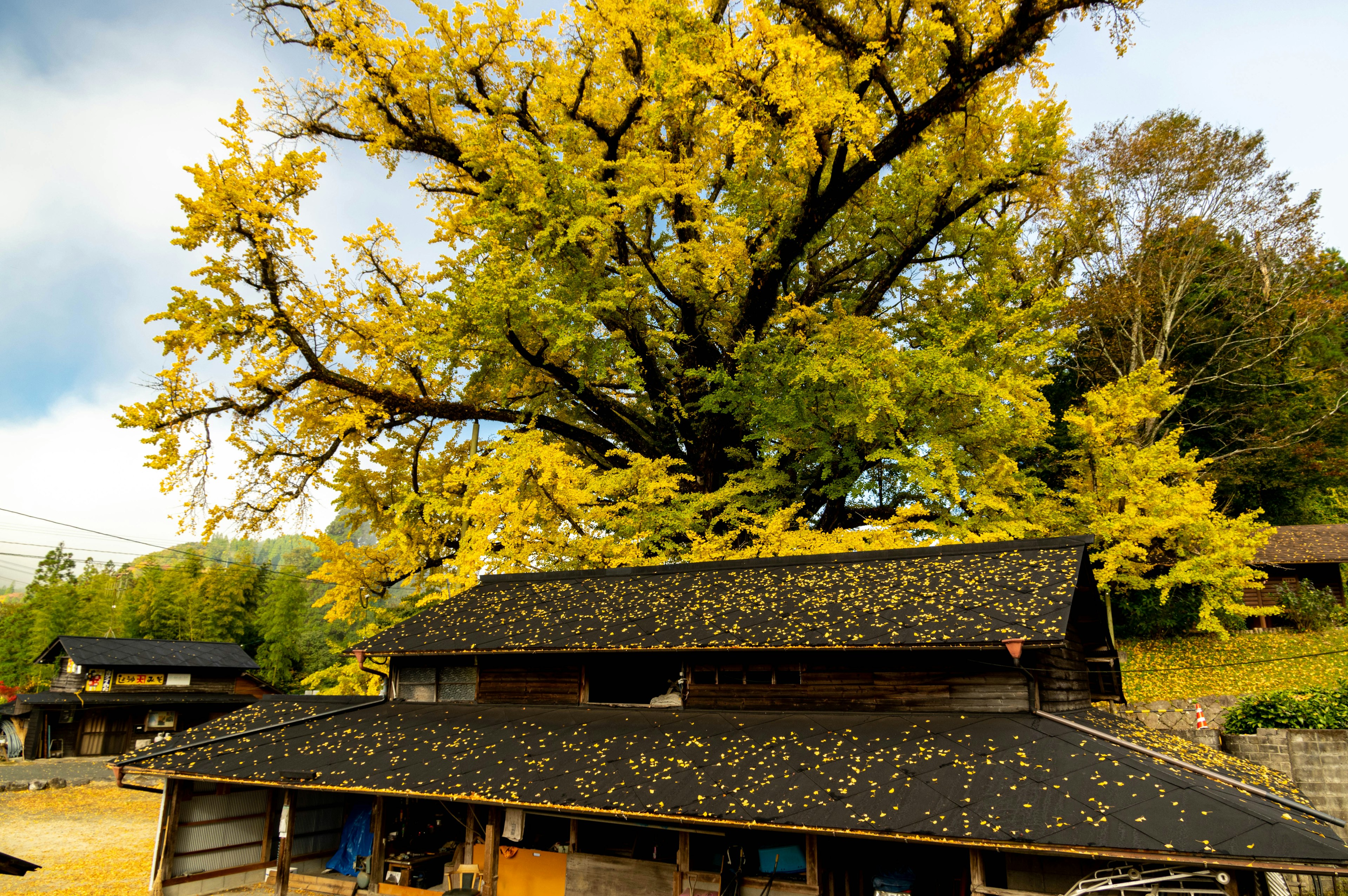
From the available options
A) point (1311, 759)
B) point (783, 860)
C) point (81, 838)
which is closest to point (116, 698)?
point (81, 838)

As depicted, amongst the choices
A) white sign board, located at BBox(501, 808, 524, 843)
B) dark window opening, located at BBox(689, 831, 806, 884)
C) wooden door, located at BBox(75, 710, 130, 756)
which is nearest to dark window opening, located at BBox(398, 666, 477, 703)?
white sign board, located at BBox(501, 808, 524, 843)

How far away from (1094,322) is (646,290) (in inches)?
855

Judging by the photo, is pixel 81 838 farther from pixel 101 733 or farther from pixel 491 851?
pixel 101 733

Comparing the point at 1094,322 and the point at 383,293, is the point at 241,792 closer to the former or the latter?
the point at 383,293

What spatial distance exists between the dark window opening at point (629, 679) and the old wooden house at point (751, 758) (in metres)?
0.04

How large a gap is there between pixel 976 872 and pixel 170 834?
47.4 feet

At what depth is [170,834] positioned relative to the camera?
546 inches

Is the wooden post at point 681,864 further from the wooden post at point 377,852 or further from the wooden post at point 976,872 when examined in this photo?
the wooden post at point 377,852

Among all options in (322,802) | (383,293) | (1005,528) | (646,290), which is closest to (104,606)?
(383,293)

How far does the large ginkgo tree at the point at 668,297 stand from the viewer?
17.2 m

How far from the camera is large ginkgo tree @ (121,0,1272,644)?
17.2 m

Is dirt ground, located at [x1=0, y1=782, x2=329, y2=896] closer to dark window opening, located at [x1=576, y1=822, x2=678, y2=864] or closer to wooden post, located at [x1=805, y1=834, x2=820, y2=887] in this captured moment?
dark window opening, located at [x1=576, y1=822, x2=678, y2=864]

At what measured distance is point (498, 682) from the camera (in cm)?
1413

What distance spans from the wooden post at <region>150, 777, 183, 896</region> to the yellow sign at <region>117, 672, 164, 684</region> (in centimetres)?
2899
